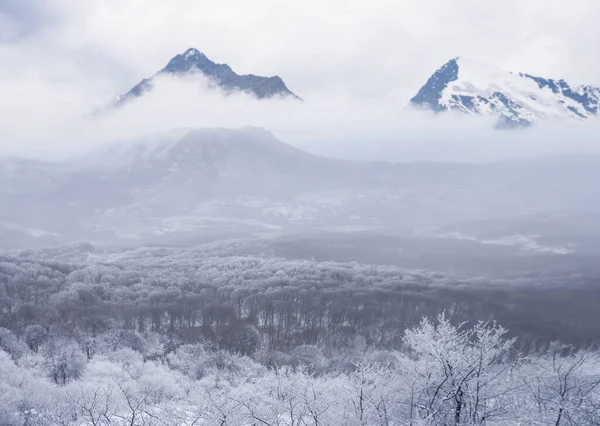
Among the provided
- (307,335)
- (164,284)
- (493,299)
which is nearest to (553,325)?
(493,299)

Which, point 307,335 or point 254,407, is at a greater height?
point 254,407

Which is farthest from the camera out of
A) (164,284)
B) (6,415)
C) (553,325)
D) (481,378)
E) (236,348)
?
(164,284)

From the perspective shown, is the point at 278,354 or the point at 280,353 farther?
the point at 280,353

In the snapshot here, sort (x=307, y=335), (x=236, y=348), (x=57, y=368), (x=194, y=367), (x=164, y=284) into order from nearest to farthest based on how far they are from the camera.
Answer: (x=57, y=368) → (x=194, y=367) → (x=236, y=348) → (x=307, y=335) → (x=164, y=284)

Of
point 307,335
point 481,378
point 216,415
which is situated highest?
point 481,378

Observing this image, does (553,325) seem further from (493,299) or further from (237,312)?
(237,312)

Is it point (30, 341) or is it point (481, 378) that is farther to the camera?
point (30, 341)

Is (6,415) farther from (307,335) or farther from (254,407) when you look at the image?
(307,335)
